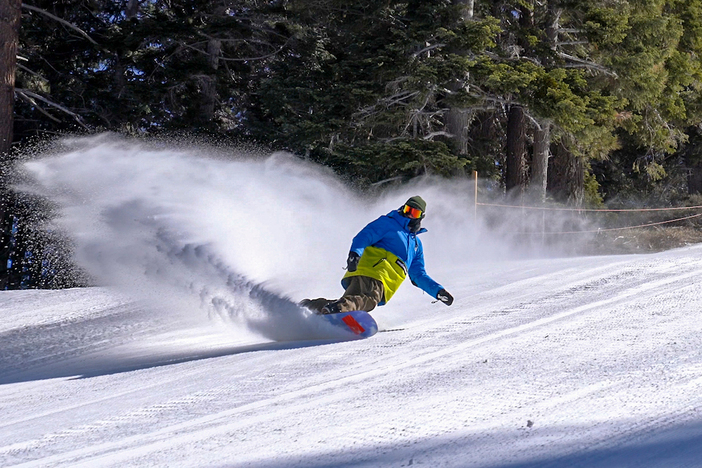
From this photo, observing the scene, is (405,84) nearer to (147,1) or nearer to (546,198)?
(546,198)

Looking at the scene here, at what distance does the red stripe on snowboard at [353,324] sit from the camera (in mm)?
6688

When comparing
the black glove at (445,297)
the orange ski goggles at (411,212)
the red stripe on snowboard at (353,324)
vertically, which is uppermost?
the orange ski goggles at (411,212)

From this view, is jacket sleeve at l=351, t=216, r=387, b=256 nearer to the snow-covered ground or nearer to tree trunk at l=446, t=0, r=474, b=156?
the snow-covered ground

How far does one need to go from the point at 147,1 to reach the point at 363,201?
10713 mm

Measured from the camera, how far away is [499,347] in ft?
19.6

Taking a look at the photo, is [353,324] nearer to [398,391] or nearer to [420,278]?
[420,278]

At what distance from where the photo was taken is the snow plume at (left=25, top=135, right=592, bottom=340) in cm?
807

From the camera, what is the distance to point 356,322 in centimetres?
669

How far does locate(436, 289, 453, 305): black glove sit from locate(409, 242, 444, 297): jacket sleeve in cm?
6

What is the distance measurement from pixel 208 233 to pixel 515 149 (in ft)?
37.2

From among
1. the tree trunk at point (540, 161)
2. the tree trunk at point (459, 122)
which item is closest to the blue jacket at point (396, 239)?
the tree trunk at point (459, 122)

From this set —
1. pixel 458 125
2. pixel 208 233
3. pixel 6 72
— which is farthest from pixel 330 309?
pixel 6 72

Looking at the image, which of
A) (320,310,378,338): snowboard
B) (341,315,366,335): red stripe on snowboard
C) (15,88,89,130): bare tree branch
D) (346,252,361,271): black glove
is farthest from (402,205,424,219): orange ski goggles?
(15,88,89,130): bare tree branch

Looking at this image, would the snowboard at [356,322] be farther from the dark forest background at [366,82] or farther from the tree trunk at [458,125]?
the tree trunk at [458,125]
